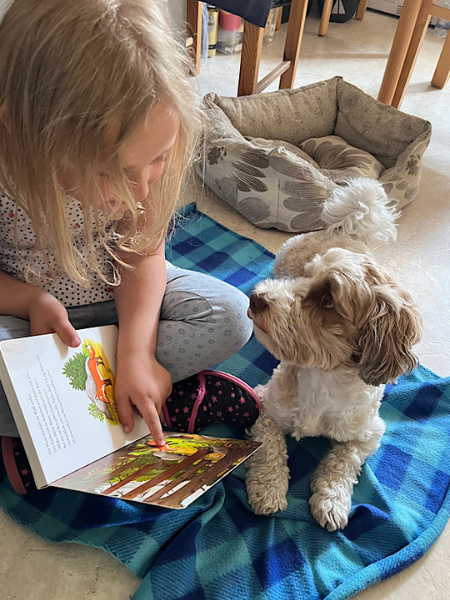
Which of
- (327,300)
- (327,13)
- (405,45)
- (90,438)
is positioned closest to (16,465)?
→ (90,438)

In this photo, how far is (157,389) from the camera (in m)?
0.91

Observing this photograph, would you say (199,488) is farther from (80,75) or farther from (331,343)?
(80,75)

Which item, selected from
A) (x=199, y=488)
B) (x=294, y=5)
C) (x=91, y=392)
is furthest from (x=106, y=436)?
(x=294, y=5)

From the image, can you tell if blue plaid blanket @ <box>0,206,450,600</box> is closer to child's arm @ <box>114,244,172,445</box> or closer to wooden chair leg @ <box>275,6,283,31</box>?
child's arm @ <box>114,244,172,445</box>

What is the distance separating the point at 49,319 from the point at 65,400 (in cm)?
14

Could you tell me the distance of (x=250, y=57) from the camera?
1859 millimetres

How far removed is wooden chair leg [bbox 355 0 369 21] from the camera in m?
3.25

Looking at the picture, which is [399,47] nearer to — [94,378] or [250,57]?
[250,57]

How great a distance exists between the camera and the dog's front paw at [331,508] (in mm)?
931

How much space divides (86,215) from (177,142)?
185 millimetres

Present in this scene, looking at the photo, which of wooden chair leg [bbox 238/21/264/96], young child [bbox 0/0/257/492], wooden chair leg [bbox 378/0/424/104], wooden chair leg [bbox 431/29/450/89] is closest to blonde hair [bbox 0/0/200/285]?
young child [bbox 0/0/257/492]

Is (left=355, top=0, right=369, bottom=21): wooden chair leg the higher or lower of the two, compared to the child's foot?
higher

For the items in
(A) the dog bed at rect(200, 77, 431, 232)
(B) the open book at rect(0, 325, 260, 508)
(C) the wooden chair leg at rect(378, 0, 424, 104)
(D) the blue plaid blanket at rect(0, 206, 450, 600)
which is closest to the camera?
(B) the open book at rect(0, 325, 260, 508)

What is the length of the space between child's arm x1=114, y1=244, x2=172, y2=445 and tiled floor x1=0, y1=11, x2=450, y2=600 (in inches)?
10.4
